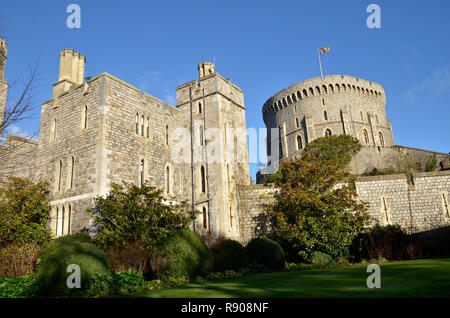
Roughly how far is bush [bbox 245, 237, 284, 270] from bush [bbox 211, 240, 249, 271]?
0.77 metres

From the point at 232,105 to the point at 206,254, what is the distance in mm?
12592

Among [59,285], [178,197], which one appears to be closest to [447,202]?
[178,197]

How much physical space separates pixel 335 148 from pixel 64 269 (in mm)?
31201

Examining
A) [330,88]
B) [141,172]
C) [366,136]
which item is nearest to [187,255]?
[141,172]

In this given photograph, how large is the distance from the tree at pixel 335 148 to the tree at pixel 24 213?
25538 mm

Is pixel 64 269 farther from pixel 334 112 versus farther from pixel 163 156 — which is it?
pixel 334 112

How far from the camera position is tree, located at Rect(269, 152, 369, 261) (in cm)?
1683

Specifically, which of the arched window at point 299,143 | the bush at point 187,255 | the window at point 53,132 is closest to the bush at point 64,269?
the bush at point 187,255

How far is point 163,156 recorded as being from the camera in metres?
20.6

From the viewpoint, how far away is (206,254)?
41.3 ft

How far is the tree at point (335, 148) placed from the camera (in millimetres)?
34625

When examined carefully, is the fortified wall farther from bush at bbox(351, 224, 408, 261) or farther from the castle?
bush at bbox(351, 224, 408, 261)
